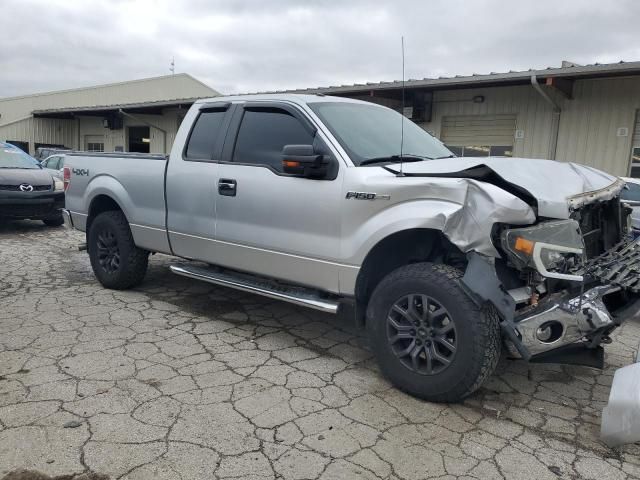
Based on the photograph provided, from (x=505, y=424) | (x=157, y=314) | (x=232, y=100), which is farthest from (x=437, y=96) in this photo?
(x=505, y=424)

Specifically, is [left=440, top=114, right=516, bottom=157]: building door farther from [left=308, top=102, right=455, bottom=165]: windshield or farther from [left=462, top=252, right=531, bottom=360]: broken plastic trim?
[left=462, top=252, right=531, bottom=360]: broken plastic trim

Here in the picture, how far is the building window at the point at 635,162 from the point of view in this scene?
10.2 meters

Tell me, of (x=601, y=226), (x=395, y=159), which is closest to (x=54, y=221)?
(x=395, y=159)

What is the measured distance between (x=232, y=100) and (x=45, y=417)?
9.62 feet

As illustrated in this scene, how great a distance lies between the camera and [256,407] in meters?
3.16

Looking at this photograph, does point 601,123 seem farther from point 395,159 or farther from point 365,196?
point 365,196

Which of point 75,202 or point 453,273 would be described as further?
point 75,202

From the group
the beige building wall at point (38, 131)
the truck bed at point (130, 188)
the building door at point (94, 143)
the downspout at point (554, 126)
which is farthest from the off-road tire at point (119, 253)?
the beige building wall at point (38, 131)

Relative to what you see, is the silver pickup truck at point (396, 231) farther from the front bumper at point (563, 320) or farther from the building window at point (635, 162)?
the building window at point (635, 162)

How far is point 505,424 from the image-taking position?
309cm

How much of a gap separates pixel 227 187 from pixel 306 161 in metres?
0.98

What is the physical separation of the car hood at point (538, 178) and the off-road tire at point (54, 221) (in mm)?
8478

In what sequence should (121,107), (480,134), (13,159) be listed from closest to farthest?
(13,159)
(480,134)
(121,107)

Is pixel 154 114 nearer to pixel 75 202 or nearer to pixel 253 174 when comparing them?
pixel 75 202
